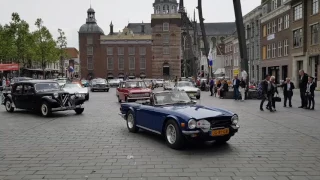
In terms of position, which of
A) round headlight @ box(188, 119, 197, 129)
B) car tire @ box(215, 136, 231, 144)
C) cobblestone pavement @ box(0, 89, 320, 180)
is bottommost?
cobblestone pavement @ box(0, 89, 320, 180)

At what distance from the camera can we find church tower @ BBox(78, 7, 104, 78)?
304 feet

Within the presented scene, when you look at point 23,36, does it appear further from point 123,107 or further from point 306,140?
point 306,140

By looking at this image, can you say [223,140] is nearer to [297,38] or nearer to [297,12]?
[297,38]

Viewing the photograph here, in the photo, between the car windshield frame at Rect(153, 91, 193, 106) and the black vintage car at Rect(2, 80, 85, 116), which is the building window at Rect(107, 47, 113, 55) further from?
the car windshield frame at Rect(153, 91, 193, 106)

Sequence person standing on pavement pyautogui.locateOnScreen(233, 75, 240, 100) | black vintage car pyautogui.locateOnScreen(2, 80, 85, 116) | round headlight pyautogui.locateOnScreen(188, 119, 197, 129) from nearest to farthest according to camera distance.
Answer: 1. round headlight pyautogui.locateOnScreen(188, 119, 197, 129)
2. black vintage car pyautogui.locateOnScreen(2, 80, 85, 116)
3. person standing on pavement pyautogui.locateOnScreen(233, 75, 240, 100)

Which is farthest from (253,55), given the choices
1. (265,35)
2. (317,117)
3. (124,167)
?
(124,167)

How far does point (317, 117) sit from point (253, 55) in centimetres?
4285

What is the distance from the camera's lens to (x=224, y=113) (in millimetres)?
7730

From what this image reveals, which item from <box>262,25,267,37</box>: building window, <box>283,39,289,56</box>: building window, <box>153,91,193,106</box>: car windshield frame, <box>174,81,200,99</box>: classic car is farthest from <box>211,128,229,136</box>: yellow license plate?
<box>262,25,267,37</box>: building window

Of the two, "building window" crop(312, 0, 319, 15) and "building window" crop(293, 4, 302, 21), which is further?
"building window" crop(293, 4, 302, 21)

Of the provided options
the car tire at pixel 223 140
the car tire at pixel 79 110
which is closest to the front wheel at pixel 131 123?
the car tire at pixel 223 140

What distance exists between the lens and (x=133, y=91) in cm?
2088

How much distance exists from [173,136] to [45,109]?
835 centimetres

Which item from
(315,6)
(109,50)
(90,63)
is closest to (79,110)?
(315,6)
